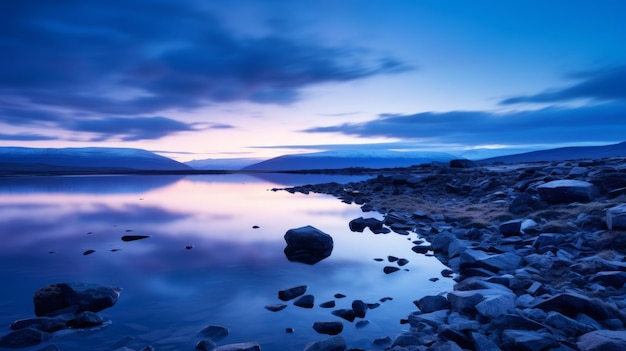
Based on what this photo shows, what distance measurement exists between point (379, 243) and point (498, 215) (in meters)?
6.93

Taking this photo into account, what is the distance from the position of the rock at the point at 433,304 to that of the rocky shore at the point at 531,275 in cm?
2

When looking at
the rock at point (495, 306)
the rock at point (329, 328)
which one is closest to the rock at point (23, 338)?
the rock at point (329, 328)

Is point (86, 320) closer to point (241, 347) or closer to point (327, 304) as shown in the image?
point (241, 347)

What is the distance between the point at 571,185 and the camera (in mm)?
18484

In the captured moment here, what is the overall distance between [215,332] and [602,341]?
22.8 feet

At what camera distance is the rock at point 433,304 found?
8.53 metres

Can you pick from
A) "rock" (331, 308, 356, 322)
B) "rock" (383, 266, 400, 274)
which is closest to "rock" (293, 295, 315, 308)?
"rock" (331, 308, 356, 322)

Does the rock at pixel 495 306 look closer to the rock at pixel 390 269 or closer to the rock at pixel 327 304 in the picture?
the rock at pixel 327 304

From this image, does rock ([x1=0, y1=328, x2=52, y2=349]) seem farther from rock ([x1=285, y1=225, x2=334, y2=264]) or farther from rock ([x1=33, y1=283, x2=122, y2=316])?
rock ([x1=285, y1=225, x2=334, y2=264])

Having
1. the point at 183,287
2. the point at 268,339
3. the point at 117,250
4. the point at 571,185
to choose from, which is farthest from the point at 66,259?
the point at 571,185

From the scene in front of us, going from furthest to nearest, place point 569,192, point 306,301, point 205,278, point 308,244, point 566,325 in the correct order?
point 569,192, point 308,244, point 205,278, point 306,301, point 566,325

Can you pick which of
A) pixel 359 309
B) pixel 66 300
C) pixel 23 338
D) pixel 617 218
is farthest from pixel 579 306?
pixel 66 300

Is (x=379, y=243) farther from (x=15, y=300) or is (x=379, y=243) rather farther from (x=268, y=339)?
(x=15, y=300)

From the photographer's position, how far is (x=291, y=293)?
10000 mm
